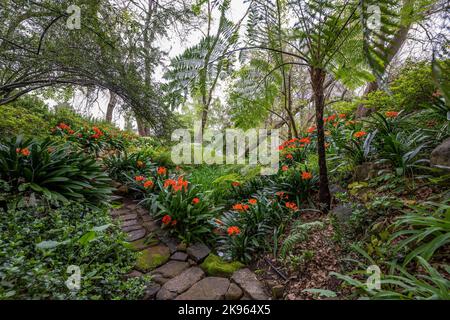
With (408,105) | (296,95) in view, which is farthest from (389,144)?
(296,95)

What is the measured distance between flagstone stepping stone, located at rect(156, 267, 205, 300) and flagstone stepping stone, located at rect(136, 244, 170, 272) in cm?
25

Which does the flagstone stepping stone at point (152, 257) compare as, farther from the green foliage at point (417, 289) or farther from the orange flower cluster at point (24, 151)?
the orange flower cluster at point (24, 151)

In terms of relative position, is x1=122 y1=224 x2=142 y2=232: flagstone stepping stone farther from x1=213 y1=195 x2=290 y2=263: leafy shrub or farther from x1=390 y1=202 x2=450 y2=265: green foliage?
x1=390 y1=202 x2=450 y2=265: green foliage

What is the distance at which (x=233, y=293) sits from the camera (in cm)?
151

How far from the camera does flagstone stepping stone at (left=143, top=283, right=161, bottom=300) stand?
146 centimetres

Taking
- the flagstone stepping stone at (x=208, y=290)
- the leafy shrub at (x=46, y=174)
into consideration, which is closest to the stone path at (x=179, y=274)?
the flagstone stepping stone at (x=208, y=290)

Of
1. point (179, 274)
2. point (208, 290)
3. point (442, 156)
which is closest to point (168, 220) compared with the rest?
point (179, 274)

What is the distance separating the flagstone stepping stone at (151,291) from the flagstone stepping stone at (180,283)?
3 cm

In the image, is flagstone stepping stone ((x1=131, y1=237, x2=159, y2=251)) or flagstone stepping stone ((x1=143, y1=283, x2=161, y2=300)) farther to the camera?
flagstone stepping stone ((x1=131, y1=237, x2=159, y2=251))

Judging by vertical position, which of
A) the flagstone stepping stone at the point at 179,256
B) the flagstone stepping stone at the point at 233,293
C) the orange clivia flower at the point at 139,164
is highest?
the orange clivia flower at the point at 139,164

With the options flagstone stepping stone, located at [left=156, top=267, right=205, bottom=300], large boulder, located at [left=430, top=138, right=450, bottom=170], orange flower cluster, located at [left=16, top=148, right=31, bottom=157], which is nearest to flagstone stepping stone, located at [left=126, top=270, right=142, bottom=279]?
flagstone stepping stone, located at [left=156, top=267, right=205, bottom=300]

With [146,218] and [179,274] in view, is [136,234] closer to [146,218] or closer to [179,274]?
[146,218]

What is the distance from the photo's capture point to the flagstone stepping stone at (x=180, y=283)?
1.48 metres
